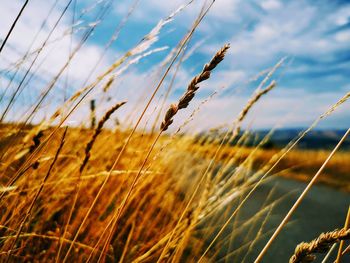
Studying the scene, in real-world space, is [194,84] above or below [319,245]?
above

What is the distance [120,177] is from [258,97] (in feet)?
3.80

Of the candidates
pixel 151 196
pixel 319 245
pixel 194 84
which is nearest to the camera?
pixel 319 245

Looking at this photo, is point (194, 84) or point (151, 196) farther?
point (151, 196)

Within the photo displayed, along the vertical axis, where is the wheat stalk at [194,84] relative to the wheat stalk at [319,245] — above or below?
above

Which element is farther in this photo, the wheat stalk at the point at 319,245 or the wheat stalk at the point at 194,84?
the wheat stalk at the point at 194,84

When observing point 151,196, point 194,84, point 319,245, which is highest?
point 194,84

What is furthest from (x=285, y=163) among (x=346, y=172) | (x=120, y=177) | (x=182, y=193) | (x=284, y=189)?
(x=120, y=177)

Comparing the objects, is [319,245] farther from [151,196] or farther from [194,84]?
[151,196]

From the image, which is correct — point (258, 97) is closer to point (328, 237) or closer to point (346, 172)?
point (328, 237)

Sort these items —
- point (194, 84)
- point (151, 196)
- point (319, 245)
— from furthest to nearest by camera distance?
point (151, 196) < point (194, 84) < point (319, 245)

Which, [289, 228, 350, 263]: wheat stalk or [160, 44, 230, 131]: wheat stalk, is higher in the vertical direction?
[160, 44, 230, 131]: wheat stalk

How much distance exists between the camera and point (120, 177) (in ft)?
6.95

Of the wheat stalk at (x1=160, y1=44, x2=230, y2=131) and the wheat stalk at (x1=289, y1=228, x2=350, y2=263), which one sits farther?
the wheat stalk at (x1=160, y1=44, x2=230, y2=131)

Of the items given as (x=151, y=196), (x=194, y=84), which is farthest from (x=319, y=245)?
(x=151, y=196)
